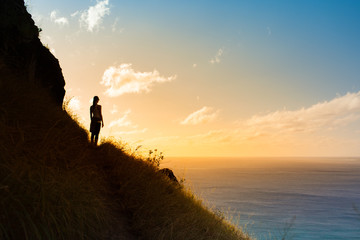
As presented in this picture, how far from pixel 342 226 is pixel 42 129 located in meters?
117

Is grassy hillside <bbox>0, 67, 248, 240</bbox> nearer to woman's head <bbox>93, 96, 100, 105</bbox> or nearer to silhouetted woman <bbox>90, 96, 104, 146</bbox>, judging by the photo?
silhouetted woman <bbox>90, 96, 104, 146</bbox>

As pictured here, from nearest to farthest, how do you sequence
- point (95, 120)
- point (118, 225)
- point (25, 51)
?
point (118, 225) → point (25, 51) → point (95, 120)

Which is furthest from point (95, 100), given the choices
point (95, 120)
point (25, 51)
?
point (25, 51)

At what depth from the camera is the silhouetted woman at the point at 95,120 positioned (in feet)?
37.1

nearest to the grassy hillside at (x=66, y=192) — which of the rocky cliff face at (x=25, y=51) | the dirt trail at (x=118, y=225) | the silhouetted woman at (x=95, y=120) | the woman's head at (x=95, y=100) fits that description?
the dirt trail at (x=118, y=225)

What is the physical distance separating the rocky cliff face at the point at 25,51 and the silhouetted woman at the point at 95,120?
5.36 ft

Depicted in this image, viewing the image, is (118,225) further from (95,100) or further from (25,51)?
(25,51)

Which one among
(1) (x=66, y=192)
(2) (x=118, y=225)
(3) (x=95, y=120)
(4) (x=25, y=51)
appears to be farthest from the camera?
(3) (x=95, y=120)

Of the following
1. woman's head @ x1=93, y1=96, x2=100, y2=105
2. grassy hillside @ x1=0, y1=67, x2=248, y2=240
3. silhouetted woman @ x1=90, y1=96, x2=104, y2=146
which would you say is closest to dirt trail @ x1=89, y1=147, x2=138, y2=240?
grassy hillside @ x1=0, y1=67, x2=248, y2=240

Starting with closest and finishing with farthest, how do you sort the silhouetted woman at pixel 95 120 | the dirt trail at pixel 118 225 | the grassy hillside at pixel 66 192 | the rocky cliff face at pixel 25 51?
the grassy hillside at pixel 66 192, the dirt trail at pixel 118 225, the rocky cliff face at pixel 25 51, the silhouetted woman at pixel 95 120

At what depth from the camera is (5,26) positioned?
27.3 feet

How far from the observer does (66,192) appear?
181 inches

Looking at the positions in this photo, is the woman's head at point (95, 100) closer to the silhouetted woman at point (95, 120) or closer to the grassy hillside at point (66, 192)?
the silhouetted woman at point (95, 120)

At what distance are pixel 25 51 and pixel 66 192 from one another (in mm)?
7559
